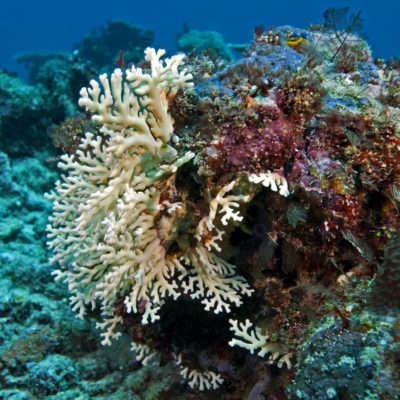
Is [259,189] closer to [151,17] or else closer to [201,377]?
[201,377]

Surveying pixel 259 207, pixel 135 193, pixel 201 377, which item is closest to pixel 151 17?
pixel 259 207

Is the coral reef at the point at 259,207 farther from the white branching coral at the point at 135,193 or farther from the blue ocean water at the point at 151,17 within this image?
the blue ocean water at the point at 151,17

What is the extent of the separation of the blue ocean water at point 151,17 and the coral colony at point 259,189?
6977cm

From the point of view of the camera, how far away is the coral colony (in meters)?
2.28

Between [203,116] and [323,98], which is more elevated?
[323,98]

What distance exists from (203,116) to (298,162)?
92 cm

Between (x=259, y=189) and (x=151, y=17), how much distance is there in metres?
88.1

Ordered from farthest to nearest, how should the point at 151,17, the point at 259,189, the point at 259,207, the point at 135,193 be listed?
the point at 151,17 → the point at 259,207 → the point at 259,189 → the point at 135,193

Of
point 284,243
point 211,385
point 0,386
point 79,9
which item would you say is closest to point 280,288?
point 284,243

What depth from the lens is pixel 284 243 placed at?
2654 millimetres

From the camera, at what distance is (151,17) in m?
75.4

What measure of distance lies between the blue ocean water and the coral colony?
229ft

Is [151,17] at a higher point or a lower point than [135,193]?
higher

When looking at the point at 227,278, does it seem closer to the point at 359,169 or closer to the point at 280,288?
the point at 280,288
